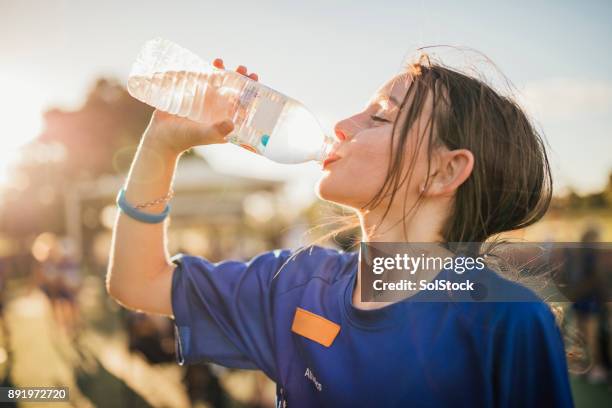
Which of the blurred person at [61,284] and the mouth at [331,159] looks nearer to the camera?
the mouth at [331,159]

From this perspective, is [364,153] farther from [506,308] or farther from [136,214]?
[136,214]

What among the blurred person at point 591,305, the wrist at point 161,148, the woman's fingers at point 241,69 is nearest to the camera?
the wrist at point 161,148

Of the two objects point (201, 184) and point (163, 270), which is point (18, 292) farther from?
point (163, 270)

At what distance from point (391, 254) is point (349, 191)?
0.73 ft

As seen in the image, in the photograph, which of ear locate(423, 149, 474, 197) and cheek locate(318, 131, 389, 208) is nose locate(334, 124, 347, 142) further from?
ear locate(423, 149, 474, 197)

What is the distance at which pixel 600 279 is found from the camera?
17.5ft

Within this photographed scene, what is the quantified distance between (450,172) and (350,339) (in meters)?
0.56

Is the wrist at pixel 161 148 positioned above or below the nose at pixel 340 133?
below

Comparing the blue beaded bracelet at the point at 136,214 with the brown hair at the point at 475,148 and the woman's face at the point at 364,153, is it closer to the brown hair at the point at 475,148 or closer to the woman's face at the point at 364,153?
the woman's face at the point at 364,153

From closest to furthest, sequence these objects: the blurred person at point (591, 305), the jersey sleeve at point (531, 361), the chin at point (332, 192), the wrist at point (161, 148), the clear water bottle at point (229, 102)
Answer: the jersey sleeve at point (531, 361) < the chin at point (332, 192) < the wrist at point (161, 148) < the clear water bottle at point (229, 102) < the blurred person at point (591, 305)

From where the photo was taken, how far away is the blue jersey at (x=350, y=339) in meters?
1.06

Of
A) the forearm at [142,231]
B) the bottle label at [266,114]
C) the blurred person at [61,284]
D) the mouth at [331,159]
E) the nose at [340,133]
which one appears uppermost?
the bottle label at [266,114]

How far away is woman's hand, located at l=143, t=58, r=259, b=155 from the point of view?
1472 millimetres

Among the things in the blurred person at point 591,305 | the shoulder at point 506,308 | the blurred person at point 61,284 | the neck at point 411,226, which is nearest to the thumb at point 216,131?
the neck at point 411,226
